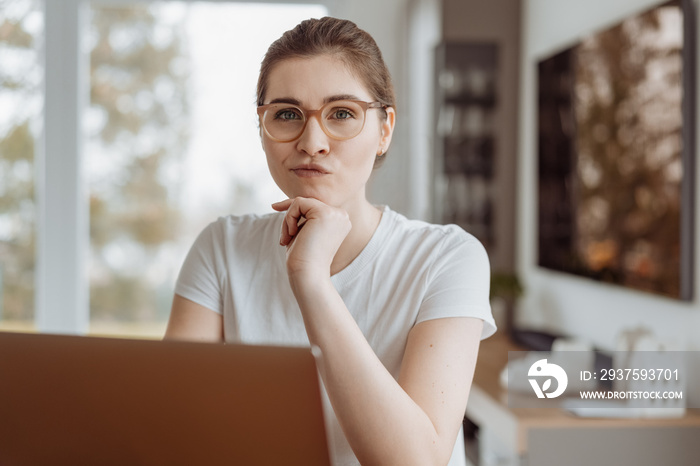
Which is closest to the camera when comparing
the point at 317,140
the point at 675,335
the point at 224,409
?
the point at 224,409

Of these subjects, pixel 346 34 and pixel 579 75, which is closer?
pixel 346 34

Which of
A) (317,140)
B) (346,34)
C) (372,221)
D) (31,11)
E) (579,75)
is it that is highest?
(31,11)

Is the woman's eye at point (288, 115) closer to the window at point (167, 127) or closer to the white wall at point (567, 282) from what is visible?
the white wall at point (567, 282)

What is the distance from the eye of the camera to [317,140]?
106cm

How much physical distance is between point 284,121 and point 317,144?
8cm

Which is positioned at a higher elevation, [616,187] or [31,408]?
[616,187]

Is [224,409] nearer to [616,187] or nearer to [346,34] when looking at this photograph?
[346,34]

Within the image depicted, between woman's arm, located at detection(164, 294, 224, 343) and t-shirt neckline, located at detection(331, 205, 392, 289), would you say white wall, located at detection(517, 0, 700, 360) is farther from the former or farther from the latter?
woman's arm, located at detection(164, 294, 224, 343)

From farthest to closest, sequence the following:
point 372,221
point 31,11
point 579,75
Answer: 1. point 31,11
2. point 579,75
3. point 372,221

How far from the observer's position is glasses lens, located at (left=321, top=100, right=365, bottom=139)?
108 centimetres

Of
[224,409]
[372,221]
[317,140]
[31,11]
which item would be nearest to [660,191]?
[372,221]

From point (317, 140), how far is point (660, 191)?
169 centimetres

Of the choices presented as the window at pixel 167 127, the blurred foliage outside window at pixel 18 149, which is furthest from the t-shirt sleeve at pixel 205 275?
the blurred foliage outside window at pixel 18 149

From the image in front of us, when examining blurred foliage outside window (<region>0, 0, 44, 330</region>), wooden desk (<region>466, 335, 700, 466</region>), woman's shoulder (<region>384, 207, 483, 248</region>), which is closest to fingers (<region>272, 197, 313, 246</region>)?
woman's shoulder (<region>384, 207, 483, 248</region>)
